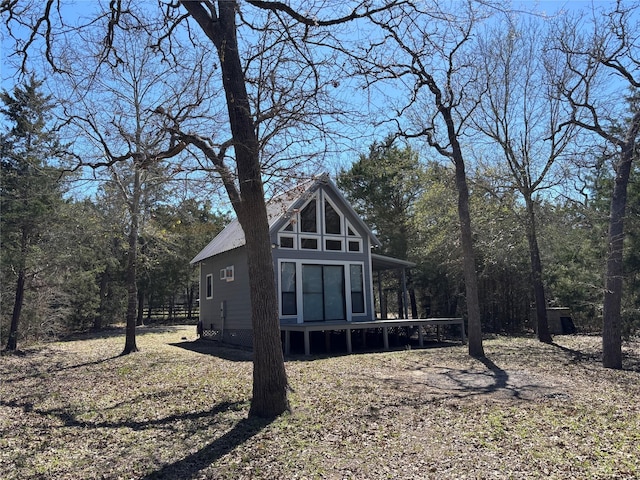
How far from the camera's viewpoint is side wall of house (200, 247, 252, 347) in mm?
14578

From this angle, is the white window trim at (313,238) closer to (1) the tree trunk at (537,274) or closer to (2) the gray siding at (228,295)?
(2) the gray siding at (228,295)

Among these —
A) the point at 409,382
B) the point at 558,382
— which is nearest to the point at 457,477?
the point at 409,382

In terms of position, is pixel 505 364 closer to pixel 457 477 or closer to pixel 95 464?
pixel 457 477

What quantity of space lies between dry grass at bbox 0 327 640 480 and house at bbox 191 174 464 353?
404 cm

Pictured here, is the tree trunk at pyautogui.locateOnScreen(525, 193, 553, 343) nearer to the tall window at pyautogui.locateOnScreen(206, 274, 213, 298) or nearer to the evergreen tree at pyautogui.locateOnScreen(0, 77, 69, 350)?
the tall window at pyautogui.locateOnScreen(206, 274, 213, 298)

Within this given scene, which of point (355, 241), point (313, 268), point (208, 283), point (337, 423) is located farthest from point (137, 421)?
point (208, 283)

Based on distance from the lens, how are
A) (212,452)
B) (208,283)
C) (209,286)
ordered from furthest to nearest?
(208,283)
(209,286)
(212,452)

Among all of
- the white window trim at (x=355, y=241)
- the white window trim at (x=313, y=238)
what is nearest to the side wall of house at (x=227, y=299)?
the white window trim at (x=313, y=238)

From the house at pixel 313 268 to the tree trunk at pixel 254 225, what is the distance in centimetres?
716

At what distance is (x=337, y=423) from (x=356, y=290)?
9702 mm

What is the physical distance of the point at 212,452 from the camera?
4.74 metres

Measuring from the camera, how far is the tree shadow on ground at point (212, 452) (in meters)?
4.23

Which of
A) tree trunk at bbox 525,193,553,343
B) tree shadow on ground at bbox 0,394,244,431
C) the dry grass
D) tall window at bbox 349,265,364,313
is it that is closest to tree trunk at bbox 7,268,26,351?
the dry grass

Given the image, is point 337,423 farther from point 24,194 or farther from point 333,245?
point 24,194
